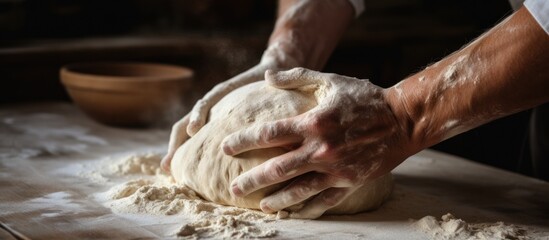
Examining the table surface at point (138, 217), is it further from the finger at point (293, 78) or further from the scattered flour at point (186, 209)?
the finger at point (293, 78)

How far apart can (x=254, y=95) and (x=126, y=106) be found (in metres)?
0.93

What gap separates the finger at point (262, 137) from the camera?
161cm

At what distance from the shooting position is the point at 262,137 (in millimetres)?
1630

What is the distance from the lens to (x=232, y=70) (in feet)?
13.1

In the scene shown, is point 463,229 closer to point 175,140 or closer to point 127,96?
point 175,140

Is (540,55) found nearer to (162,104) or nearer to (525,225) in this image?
(525,225)

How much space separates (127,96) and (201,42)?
1284 millimetres

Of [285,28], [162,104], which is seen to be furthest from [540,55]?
[162,104]

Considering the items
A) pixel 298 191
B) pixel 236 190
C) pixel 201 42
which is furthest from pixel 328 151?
pixel 201 42

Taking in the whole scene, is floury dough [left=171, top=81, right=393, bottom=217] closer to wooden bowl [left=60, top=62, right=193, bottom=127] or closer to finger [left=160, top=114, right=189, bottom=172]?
finger [left=160, top=114, right=189, bottom=172]

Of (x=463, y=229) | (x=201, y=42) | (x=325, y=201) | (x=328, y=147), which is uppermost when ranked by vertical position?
(x=201, y=42)

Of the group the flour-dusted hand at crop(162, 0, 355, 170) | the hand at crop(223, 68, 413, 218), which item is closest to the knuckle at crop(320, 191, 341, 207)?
the hand at crop(223, 68, 413, 218)

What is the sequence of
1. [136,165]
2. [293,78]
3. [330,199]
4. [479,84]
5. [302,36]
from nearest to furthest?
[479,84], [330,199], [293,78], [136,165], [302,36]

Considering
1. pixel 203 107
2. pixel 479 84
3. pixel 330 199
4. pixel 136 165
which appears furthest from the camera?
pixel 136 165
